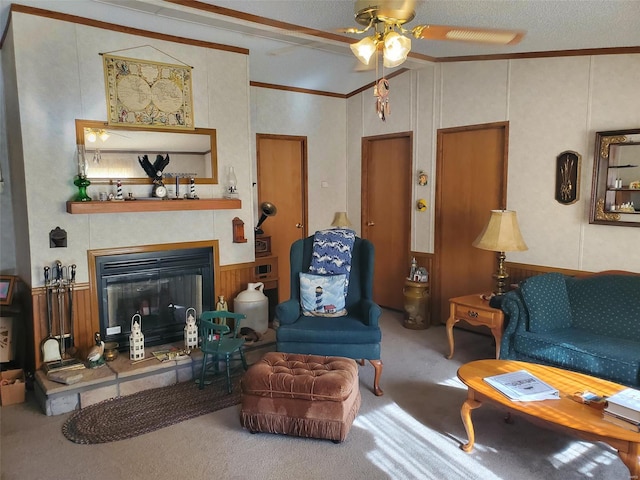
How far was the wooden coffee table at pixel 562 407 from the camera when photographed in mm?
2088

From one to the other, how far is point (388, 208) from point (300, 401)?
126 inches

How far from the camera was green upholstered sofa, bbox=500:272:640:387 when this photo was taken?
3176 millimetres

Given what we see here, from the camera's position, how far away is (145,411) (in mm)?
3133

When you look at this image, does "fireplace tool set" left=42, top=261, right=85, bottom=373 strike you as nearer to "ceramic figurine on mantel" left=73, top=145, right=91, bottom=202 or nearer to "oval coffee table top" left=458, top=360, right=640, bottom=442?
"ceramic figurine on mantel" left=73, top=145, right=91, bottom=202

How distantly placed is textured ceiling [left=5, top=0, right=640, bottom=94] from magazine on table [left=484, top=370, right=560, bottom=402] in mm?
2012

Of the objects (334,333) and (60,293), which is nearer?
(334,333)

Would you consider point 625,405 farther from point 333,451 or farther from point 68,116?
point 68,116

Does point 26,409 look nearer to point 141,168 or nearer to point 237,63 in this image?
point 141,168

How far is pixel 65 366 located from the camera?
131 inches

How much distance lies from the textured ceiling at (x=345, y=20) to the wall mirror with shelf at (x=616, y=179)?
0.68 m

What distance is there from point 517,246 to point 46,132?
3581mm

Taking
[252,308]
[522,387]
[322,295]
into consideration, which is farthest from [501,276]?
[252,308]

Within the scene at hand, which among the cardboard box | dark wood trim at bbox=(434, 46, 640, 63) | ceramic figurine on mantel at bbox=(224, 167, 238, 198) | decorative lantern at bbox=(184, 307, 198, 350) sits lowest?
the cardboard box

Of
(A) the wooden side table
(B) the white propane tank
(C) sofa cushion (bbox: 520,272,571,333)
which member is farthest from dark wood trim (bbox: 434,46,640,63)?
(B) the white propane tank
